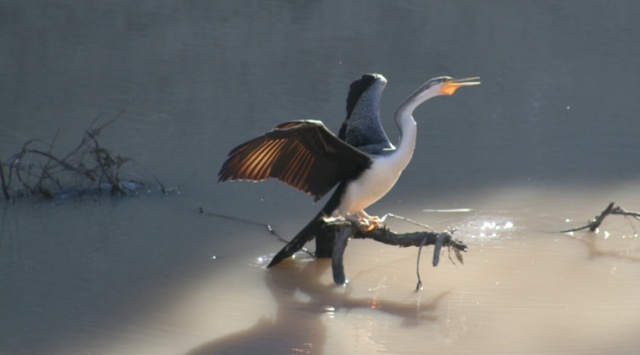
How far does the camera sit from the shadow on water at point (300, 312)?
5250 millimetres

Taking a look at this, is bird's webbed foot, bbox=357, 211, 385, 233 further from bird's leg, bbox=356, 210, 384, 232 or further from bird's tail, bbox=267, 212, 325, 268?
bird's tail, bbox=267, 212, 325, 268

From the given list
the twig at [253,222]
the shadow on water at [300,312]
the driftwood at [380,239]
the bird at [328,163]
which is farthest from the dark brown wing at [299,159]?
the twig at [253,222]

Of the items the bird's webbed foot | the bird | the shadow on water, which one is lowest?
the shadow on water

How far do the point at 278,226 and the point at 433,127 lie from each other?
2810 millimetres

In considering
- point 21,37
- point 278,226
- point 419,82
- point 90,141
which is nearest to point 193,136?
point 90,141

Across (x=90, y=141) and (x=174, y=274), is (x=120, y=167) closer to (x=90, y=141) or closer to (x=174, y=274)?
(x=90, y=141)

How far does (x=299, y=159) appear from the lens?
601cm

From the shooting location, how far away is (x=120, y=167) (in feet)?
26.3

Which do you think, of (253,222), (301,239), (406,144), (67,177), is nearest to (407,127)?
(406,144)

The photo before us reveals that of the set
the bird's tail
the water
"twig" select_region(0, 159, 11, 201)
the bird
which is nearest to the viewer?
the water

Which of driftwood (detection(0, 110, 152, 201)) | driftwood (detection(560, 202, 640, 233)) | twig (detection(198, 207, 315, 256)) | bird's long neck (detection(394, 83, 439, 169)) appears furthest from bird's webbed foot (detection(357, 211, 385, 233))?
driftwood (detection(0, 110, 152, 201))

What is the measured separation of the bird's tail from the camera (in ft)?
20.4

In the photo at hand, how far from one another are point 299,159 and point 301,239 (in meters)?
0.56

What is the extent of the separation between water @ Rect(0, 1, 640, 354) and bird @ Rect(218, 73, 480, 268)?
49 centimetres
